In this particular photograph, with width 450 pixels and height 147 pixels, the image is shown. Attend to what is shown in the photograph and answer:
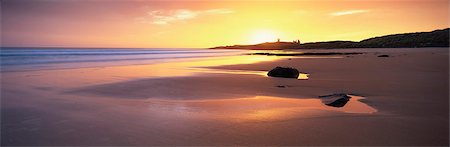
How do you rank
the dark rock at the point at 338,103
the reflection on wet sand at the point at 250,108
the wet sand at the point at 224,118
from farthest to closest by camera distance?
1. the dark rock at the point at 338,103
2. the reflection on wet sand at the point at 250,108
3. the wet sand at the point at 224,118

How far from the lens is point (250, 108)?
550cm

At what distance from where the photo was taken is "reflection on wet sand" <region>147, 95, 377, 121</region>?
491 cm

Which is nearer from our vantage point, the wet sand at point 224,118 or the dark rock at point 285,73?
the wet sand at point 224,118

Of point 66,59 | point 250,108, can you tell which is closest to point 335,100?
point 250,108

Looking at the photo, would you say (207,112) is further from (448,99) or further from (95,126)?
(448,99)

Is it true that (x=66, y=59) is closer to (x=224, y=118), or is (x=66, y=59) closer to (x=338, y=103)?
(x=224, y=118)

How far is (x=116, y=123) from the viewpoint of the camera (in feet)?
14.5

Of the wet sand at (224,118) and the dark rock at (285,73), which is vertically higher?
the dark rock at (285,73)

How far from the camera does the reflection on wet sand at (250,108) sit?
16.1 ft

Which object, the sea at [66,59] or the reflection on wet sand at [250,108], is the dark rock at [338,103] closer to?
the reflection on wet sand at [250,108]

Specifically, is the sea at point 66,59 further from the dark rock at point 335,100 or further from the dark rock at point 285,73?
the dark rock at point 335,100

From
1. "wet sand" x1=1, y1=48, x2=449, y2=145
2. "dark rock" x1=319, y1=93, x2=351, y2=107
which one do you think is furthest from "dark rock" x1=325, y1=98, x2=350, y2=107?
"wet sand" x1=1, y1=48, x2=449, y2=145

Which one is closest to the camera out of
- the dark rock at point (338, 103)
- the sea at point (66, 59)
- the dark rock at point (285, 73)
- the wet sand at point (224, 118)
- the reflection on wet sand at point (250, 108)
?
the wet sand at point (224, 118)

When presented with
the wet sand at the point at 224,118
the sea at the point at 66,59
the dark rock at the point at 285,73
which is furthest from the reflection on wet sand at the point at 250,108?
the sea at the point at 66,59
